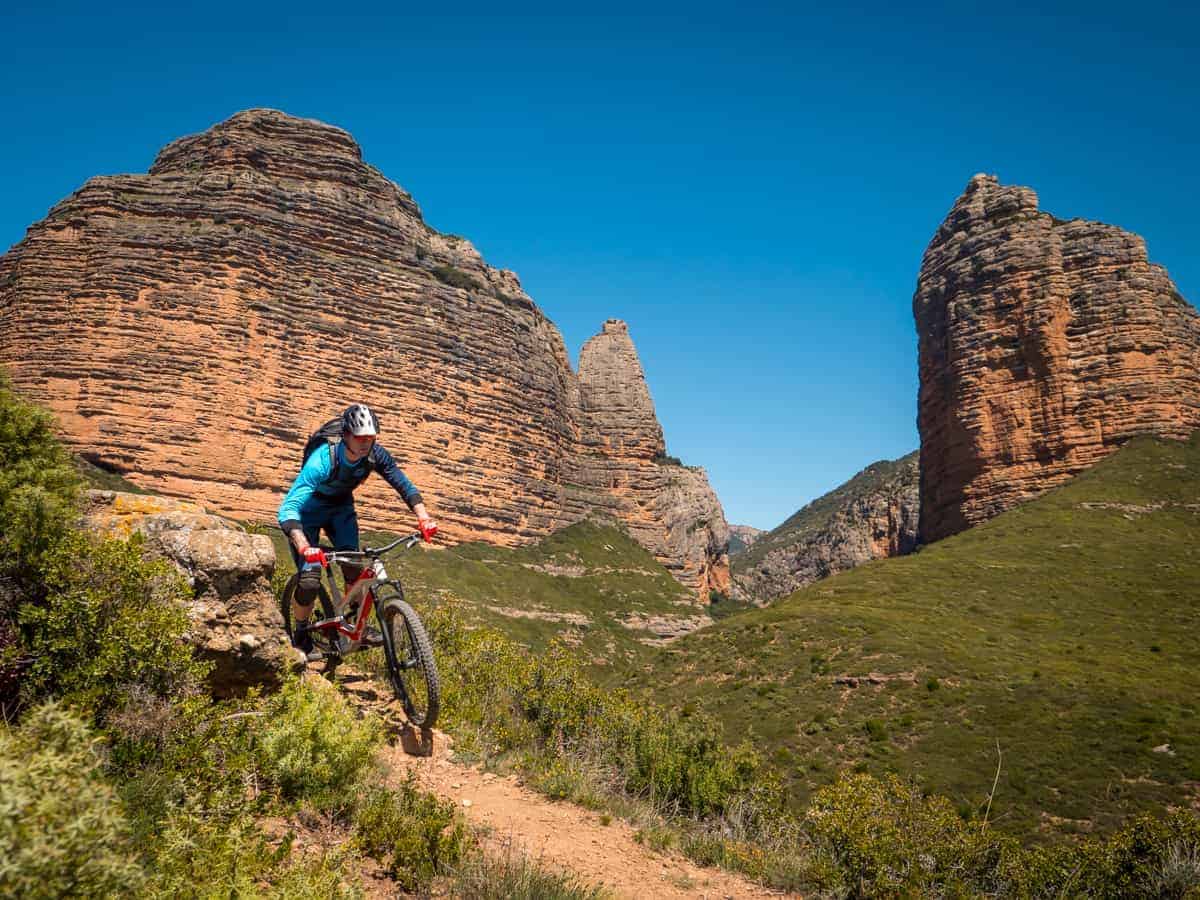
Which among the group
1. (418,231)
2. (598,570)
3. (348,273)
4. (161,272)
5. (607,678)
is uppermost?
(418,231)

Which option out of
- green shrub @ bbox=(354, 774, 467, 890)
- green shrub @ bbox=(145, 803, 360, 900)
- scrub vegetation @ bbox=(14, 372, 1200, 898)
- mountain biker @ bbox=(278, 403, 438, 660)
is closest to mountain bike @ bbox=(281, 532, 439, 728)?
mountain biker @ bbox=(278, 403, 438, 660)

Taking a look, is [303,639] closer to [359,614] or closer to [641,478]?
[359,614]

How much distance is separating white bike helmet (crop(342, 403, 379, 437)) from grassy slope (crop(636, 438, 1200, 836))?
27.9m

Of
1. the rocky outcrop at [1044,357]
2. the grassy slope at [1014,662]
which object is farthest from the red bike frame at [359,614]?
the rocky outcrop at [1044,357]

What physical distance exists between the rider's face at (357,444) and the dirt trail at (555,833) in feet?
9.71

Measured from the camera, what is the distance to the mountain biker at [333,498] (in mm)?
6270

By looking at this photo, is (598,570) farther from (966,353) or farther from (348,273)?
(966,353)

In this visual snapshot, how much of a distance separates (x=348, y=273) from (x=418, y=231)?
13.4 metres

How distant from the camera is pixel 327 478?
6477 mm

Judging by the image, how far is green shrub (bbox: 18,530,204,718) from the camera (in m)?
4.21

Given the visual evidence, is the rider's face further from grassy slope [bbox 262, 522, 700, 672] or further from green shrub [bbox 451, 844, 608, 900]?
grassy slope [bbox 262, 522, 700, 672]

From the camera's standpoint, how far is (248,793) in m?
4.31

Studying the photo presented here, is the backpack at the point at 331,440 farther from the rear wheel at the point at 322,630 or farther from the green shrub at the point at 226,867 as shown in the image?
the green shrub at the point at 226,867

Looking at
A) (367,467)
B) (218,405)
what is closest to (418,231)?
(218,405)
